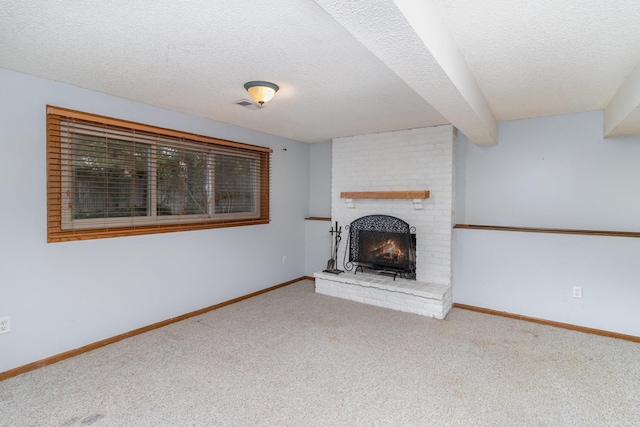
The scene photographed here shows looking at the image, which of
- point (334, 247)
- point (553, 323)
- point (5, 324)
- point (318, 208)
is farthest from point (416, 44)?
point (318, 208)

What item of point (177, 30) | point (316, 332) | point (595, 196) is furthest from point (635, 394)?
point (177, 30)

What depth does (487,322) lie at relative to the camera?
11.2 ft

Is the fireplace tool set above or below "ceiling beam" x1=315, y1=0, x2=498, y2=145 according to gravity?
below

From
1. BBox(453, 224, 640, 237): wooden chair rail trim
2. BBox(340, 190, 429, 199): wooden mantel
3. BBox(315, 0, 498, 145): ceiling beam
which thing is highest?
BBox(315, 0, 498, 145): ceiling beam

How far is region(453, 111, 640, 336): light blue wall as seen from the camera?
10.4 feet

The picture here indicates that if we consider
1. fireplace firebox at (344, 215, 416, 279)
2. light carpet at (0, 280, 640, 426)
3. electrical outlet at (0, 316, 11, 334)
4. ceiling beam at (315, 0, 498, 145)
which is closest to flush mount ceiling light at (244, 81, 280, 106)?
ceiling beam at (315, 0, 498, 145)

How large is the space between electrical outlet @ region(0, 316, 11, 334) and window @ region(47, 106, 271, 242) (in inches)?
24.7

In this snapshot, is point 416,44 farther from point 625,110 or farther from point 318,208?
point 318,208

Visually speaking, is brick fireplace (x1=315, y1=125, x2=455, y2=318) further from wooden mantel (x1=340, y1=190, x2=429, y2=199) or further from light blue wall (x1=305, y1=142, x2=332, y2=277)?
light blue wall (x1=305, y1=142, x2=332, y2=277)

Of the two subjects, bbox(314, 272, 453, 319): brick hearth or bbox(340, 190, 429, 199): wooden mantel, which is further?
bbox(340, 190, 429, 199): wooden mantel

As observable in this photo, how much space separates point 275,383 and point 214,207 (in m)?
2.26

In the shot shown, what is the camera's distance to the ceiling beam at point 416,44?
1176 mm

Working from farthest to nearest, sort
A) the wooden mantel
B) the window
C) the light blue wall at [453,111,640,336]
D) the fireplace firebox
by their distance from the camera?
1. the fireplace firebox
2. the wooden mantel
3. the light blue wall at [453,111,640,336]
4. the window

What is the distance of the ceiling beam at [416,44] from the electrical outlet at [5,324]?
3.03 metres
